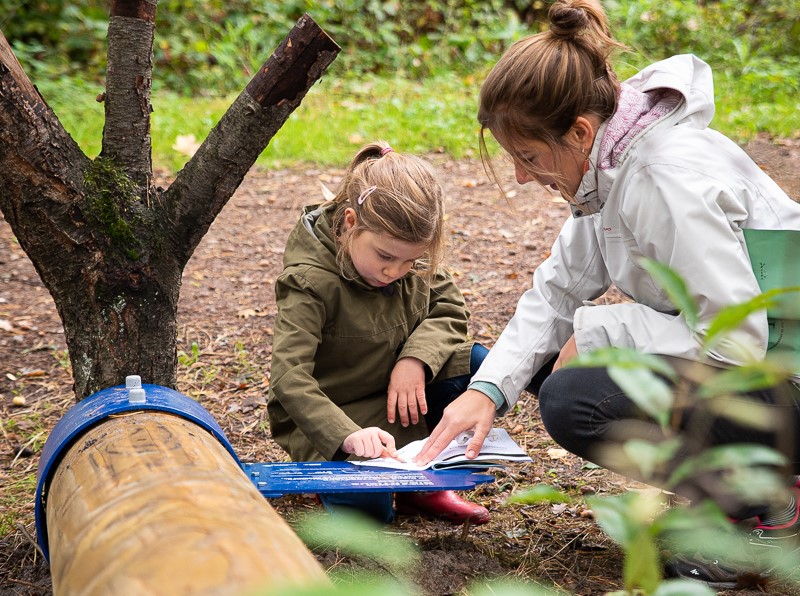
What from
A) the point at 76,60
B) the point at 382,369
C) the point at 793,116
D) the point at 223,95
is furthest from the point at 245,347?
the point at 76,60

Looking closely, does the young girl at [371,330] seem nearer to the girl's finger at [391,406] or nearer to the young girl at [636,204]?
the girl's finger at [391,406]

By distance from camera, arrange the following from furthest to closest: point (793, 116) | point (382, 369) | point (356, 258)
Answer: point (793, 116), point (382, 369), point (356, 258)

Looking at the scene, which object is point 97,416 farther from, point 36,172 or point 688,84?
point 688,84

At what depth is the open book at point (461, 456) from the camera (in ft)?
7.40

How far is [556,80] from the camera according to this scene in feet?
6.74

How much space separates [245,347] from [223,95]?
5603mm

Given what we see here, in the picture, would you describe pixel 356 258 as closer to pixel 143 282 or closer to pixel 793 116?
pixel 143 282

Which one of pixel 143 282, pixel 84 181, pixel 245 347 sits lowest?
pixel 245 347

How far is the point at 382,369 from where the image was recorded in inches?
106

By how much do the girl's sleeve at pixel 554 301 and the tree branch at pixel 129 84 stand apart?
1104 millimetres

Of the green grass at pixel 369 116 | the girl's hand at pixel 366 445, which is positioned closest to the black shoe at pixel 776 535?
the girl's hand at pixel 366 445

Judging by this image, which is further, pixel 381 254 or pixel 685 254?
pixel 381 254

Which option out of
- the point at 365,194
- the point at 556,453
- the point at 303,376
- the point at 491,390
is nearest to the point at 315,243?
the point at 365,194

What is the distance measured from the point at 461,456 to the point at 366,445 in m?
0.26
